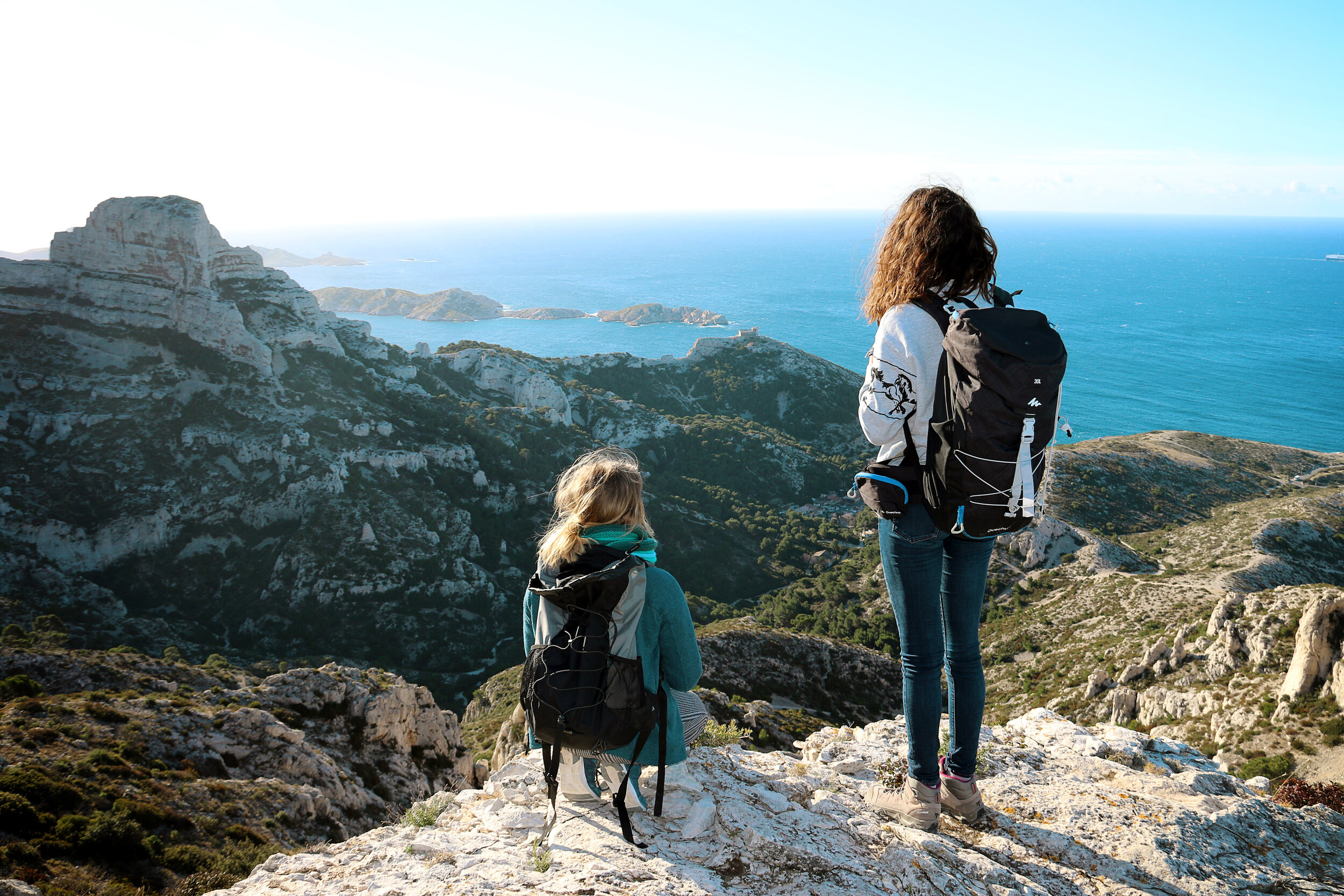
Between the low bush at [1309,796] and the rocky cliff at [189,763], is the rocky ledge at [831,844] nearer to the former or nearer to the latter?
the low bush at [1309,796]

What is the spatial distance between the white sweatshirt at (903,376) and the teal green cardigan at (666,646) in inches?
47.9

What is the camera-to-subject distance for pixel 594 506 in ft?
9.46

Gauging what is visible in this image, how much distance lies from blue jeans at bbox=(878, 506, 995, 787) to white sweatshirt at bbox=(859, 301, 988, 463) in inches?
15.4

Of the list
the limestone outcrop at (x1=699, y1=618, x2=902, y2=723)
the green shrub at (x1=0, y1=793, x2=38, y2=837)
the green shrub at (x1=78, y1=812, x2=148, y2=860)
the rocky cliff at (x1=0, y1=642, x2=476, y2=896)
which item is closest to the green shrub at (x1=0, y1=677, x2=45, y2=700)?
the rocky cliff at (x1=0, y1=642, x2=476, y2=896)

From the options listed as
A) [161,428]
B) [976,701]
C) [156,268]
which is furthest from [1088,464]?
[156,268]

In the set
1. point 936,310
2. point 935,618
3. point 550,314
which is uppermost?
point 550,314

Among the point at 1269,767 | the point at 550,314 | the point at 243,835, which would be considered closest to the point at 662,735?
the point at 243,835

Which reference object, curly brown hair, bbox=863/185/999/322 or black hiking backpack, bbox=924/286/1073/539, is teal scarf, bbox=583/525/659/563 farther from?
curly brown hair, bbox=863/185/999/322

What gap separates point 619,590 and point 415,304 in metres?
172

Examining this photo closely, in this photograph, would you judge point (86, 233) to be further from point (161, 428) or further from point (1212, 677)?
point (1212, 677)

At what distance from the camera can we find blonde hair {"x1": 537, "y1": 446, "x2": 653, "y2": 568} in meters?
2.87

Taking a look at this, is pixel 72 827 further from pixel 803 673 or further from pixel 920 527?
pixel 803 673

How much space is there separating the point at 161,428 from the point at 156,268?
48.1ft

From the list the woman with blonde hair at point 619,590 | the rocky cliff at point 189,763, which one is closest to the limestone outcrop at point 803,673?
the rocky cliff at point 189,763
